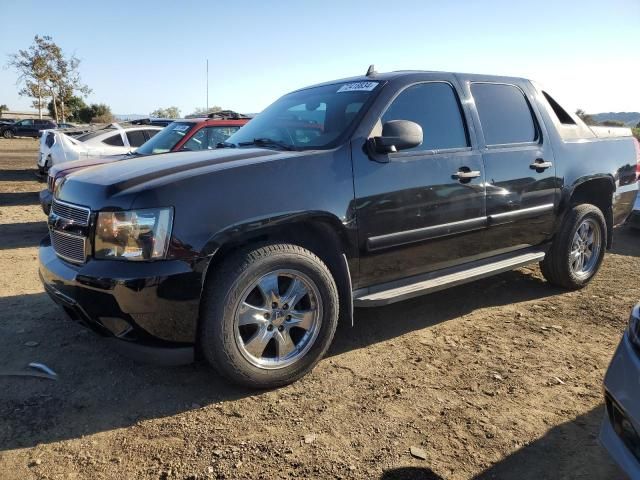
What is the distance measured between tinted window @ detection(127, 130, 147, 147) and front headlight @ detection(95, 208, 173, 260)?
9186 mm

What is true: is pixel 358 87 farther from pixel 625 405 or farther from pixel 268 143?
pixel 625 405

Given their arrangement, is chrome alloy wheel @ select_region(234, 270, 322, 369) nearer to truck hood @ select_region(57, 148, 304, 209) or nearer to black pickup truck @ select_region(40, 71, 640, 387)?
black pickup truck @ select_region(40, 71, 640, 387)

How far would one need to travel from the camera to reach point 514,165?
13.4 feet

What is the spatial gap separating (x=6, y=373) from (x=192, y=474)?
1660mm

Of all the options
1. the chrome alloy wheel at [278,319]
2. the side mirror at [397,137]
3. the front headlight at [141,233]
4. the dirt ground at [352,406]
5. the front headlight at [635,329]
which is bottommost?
the dirt ground at [352,406]

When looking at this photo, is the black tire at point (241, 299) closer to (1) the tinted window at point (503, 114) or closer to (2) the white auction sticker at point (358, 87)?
(2) the white auction sticker at point (358, 87)

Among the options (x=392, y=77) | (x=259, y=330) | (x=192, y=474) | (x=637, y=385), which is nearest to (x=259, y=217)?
(x=259, y=330)

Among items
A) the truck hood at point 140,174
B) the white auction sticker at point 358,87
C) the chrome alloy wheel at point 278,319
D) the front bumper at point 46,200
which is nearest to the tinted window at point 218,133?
the front bumper at point 46,200

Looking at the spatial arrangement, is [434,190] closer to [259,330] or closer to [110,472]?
[259,330]

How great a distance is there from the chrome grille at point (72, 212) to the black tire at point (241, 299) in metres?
0.77

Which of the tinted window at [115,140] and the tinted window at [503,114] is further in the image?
the tinted window at [115,140]

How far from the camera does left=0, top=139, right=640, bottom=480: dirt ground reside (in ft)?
7.92

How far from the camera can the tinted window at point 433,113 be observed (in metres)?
3.63

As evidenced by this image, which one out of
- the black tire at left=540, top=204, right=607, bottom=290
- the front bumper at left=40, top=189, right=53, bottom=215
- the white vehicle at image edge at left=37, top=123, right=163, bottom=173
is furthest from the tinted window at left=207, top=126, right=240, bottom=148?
the black tire at left=540, top=204, right=607, bottom=290
